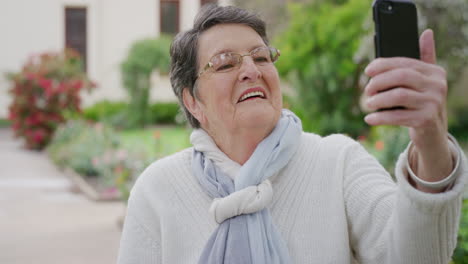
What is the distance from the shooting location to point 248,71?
2.03 m

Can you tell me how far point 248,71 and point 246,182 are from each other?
0.35 metres

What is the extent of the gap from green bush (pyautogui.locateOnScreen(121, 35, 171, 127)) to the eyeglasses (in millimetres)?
16009

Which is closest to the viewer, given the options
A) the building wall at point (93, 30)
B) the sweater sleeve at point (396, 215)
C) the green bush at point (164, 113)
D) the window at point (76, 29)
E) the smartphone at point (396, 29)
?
the smartphone at point (396, 29)

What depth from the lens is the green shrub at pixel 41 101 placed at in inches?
599

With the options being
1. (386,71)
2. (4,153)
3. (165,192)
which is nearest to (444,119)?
(386,71)

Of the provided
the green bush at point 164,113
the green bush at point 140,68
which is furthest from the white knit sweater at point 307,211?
the green bush at point 164,113

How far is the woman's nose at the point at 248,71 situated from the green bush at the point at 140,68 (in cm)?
1606

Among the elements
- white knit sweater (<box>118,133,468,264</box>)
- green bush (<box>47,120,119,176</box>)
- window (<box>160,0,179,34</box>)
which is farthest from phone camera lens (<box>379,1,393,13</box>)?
window (<box>160,0,179,34</box>)

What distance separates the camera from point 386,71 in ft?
4.12

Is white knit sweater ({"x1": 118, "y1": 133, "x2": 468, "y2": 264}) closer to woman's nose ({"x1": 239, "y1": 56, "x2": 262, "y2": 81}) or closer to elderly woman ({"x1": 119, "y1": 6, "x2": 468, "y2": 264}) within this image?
elderly woman ({"x1": 119, "y1": 6, "x2": 468, "y2": 264})

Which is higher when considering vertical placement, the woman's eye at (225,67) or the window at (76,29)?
the woman's eye at (225,67)

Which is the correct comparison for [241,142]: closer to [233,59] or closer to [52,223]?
[233,59]

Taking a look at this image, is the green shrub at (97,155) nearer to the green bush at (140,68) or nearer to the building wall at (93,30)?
the green bush at (140,68)

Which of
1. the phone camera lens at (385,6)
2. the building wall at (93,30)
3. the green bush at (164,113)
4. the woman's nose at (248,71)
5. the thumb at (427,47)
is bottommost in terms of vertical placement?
the green bush at (164,113)
